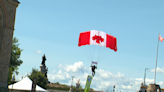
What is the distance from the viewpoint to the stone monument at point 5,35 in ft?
86.7

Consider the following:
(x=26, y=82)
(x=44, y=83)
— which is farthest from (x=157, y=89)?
(x=26, y=82)

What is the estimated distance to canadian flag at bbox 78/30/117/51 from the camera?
30781 mm

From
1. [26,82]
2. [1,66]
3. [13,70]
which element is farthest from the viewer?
[13,70]

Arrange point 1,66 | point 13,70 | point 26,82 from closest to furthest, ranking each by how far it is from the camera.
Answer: point 26,82 < point 1,66 < point 13,70

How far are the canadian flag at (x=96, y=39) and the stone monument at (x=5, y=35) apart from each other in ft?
29.2

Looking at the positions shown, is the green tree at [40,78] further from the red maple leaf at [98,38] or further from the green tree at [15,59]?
the red maple leaf at [98,38]

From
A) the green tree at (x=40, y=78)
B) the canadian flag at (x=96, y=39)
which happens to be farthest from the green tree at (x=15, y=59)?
the canadian flag at (x=96, y=39)

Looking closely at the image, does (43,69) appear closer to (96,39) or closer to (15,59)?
(15,59)

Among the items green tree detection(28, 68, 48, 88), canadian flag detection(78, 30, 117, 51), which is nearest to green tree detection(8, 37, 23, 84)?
green tree detection(28, 68, 48, 88)

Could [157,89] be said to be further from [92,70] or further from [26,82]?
[26,82]

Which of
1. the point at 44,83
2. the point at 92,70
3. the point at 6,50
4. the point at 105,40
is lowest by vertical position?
the point at 44,83

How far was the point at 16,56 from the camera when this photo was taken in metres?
52.1

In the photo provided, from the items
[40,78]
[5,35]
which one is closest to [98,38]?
[5,35]

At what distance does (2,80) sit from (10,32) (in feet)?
17.8
